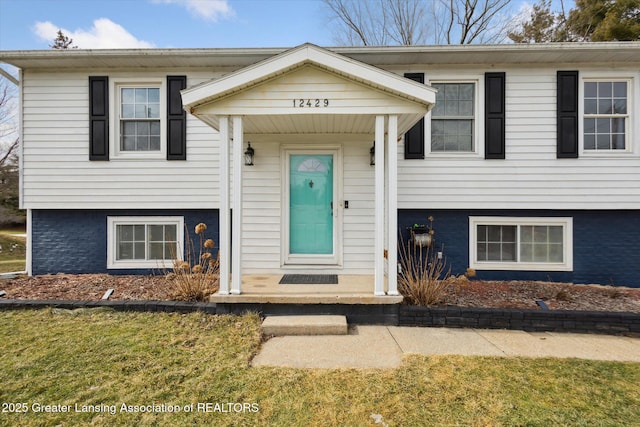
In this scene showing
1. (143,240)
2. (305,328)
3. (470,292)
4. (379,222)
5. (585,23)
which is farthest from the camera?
(585,23)

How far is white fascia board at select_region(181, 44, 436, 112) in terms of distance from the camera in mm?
3590

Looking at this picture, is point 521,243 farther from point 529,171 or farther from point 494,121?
point 494,121

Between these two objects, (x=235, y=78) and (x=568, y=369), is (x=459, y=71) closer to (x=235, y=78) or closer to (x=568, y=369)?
(x=235, y=78)

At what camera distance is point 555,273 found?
17.2 feet

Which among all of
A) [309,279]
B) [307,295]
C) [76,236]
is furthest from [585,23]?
[76,236]

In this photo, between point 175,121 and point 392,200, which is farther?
point 175,121

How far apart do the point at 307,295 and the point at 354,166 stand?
240 cm

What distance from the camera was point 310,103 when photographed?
3756 mm

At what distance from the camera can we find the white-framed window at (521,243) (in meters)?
5.25

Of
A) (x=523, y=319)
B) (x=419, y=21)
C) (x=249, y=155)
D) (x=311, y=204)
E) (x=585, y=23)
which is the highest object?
(x=419, y=21)

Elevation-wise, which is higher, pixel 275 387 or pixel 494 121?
pixel 494 121

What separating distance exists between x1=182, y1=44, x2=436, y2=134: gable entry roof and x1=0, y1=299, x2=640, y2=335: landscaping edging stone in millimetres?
2414

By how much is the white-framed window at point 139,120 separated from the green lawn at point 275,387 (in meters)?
3.30

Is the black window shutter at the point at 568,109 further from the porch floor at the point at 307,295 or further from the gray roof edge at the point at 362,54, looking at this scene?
the porch floor at the point at 307,295
